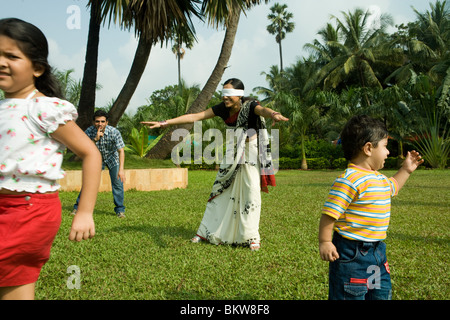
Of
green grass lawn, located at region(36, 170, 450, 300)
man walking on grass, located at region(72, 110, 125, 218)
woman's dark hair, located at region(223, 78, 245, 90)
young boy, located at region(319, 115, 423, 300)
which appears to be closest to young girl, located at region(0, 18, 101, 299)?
young boy, located at region(319, 115, 423, 300)

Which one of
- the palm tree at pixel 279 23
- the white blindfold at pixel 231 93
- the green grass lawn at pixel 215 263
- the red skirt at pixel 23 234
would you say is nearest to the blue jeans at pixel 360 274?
the green grass lawn at pixel 215 263

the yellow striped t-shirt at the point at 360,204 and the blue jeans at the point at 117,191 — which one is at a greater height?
the yellow striped t-shirt at the point at 360,204

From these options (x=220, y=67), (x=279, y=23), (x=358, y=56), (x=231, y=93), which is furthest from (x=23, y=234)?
(x=279, y=23)

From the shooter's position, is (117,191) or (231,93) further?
(117,191)

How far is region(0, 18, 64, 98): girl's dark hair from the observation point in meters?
1.67

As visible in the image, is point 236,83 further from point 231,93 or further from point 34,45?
point 34,45

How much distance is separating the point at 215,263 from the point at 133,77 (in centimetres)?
946

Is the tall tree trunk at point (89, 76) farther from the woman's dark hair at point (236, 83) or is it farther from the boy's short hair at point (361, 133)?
the boy's short hair at point (361, 133)

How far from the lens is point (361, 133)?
7.36ft

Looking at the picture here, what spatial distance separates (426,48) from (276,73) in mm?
15162

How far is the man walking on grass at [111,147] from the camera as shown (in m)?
6.64

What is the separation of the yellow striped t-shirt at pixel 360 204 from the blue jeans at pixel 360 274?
0.06 metres

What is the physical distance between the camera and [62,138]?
5.69 feet
